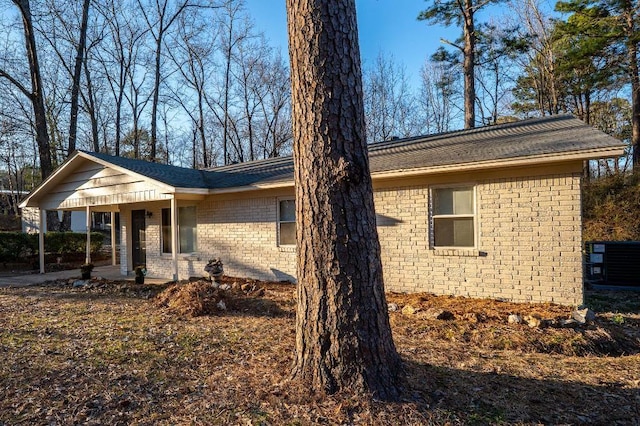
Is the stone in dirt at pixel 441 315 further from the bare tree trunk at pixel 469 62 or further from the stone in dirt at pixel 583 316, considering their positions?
the bare tree trunk at pixel 469 62

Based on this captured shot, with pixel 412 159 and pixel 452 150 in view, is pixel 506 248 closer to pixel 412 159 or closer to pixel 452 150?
pixel 452 150

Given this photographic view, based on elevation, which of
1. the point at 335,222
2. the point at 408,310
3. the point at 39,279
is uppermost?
the point at 335,222

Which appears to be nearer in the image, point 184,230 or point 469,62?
point 184,230

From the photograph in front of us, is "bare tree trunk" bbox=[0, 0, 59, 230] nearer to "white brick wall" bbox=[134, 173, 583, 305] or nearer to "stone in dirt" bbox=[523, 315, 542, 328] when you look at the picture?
"white brick wall" bbox=[134, 173, 583, 305]

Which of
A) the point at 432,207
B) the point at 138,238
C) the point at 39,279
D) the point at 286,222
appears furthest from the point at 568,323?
the point at 39,279

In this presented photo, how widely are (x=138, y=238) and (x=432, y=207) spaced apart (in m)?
9.41

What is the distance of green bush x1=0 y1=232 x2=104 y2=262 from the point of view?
14516 millimetres

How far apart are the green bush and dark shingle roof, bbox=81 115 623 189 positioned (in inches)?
301

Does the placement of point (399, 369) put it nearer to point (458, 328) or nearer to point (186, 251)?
point (458, 328)

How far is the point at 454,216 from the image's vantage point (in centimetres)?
727

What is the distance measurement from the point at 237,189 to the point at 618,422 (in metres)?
8.16

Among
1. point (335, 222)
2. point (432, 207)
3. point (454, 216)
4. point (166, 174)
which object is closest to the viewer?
point (335, 222)

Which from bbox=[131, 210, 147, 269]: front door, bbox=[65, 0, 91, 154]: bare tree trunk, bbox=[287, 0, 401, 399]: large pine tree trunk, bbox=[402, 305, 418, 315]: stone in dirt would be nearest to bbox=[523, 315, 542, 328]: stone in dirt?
bbox=[402, 305, 418, 315]: stone in dirt

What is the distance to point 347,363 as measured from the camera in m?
3.04
